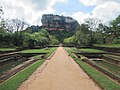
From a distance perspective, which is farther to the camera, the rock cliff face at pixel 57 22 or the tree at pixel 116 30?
the rock cliff face at pixel 57 22

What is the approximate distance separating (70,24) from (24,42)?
99488mm

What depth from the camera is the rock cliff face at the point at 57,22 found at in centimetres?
14688

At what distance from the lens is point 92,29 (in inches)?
2514

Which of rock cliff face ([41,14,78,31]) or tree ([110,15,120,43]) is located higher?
rock cliff face ([41,14,78,31])

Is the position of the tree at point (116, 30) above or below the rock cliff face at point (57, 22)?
below

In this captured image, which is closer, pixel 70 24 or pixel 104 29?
pixel 104 29

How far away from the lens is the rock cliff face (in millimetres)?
146875

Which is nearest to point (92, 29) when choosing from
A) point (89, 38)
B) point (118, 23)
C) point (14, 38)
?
point (89, 38)

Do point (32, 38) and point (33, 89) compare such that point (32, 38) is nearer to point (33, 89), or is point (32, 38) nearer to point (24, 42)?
point (24, 42)

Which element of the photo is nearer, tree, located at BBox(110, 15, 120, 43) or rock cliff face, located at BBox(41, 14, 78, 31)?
tree, located at BBox(110, 15, 120, 43)

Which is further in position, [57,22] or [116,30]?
[57,22]

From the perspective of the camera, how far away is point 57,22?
15062 cm

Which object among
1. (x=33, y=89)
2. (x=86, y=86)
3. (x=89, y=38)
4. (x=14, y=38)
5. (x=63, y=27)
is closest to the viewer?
(x=33, y=89)

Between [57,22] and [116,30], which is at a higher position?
[57,22]
